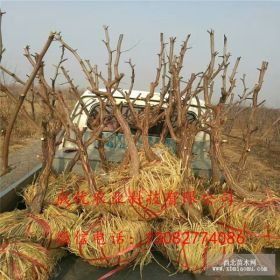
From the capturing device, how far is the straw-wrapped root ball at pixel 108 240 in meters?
2.36

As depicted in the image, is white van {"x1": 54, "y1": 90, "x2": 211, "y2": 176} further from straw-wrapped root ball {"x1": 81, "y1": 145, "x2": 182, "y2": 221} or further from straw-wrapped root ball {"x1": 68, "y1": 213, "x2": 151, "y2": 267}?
straw-wrapped root ball {"x1": 68, "y1": 213, "x2": 151, "y2": 267}

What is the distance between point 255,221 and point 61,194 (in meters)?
1.62

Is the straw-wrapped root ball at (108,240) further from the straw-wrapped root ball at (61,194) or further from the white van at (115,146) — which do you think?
the white van at (115,146)

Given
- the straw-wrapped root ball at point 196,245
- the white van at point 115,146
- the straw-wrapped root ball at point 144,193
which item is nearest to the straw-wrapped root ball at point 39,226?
the straw-wrapped root ball at point 144,193

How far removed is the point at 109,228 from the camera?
7.84ft

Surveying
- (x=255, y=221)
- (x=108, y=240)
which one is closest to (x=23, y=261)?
(x=108, y=240)

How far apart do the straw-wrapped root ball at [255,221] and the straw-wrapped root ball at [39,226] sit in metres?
1.25

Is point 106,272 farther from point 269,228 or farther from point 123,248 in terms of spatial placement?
point 269,228

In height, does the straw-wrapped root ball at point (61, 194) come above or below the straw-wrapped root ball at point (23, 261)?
above

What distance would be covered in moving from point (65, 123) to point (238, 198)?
1.58 m

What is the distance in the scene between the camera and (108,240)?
236 centimetres

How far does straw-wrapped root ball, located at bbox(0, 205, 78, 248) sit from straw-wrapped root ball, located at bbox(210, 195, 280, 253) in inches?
49.2

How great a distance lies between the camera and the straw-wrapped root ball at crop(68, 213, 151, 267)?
7.75ft

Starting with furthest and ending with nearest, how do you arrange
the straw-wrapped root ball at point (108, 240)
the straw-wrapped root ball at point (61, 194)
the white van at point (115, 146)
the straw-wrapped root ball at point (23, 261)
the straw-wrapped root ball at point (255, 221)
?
the white van at point (115, 146), the straw-wrapped root ball at point (61, 194), the straw-wrapped root ball at point (255, 221), the straw-wrapped root ball at point (108, 240), the straw-wrapped root ball at point (23, 261)
